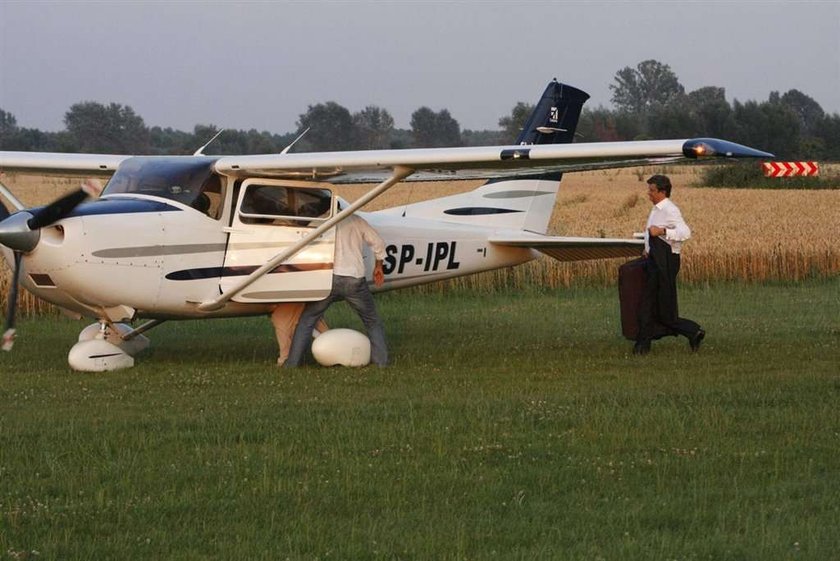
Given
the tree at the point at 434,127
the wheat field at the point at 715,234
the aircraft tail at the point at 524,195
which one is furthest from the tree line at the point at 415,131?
the aircraft tail at the point at 524,195

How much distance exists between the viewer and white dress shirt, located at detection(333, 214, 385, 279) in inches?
501

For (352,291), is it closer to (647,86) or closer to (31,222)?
(31,222)

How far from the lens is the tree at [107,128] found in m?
57.2

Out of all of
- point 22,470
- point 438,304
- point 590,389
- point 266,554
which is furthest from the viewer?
point 438,304

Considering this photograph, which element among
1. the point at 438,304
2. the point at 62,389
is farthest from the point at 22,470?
the point at 438,304

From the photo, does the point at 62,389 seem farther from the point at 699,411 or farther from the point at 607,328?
the point at 607,328

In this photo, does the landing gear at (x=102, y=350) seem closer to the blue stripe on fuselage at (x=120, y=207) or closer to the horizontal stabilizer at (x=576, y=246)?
the blue stripe on fuselage at (x=120, y=207)

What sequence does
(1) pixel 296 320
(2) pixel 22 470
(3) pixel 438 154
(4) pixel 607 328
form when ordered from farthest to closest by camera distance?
(4) pixel 607 328, (1) pixel 296 320, (3) pixel 438 154, (2) pixel 22 470

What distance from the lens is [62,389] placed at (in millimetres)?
10906

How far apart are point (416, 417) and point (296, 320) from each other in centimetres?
409

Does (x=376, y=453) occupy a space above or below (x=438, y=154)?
below

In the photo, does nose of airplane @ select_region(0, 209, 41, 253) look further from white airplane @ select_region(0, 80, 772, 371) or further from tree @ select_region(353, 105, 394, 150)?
tree @ select_region(353, 105, 394, 150)

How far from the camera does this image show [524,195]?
15.6 m

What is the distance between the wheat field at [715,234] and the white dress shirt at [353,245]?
197 inches
